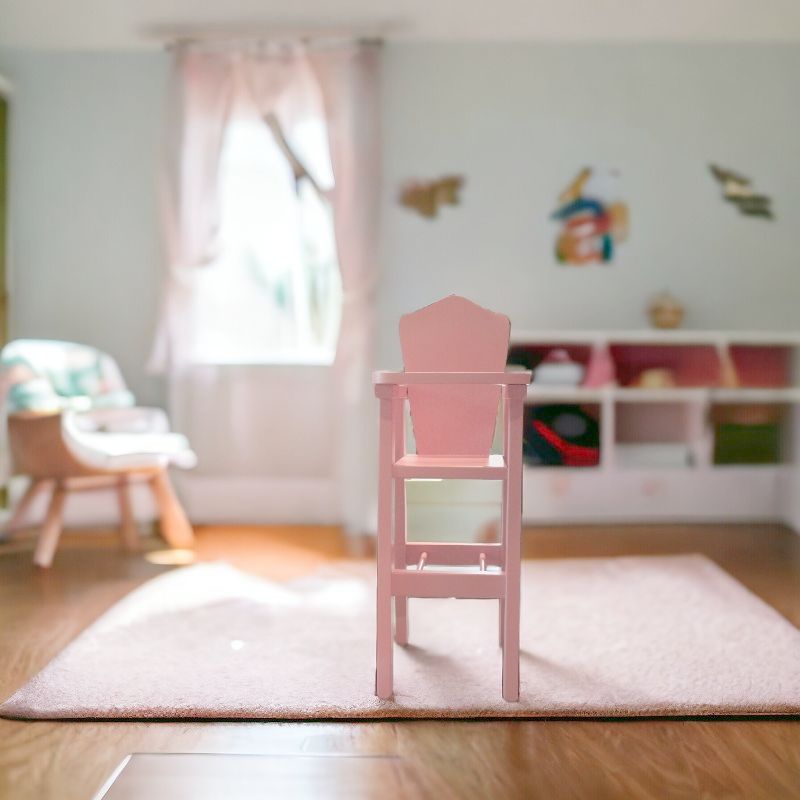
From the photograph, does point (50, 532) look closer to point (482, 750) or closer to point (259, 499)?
point (259, 499)

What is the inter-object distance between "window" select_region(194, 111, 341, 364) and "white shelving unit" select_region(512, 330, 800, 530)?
1029mm

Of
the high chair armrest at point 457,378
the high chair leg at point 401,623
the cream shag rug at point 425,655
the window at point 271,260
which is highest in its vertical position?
the window at point 271,260

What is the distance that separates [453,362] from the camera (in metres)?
2.01

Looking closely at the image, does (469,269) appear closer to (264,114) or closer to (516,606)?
(264,114)

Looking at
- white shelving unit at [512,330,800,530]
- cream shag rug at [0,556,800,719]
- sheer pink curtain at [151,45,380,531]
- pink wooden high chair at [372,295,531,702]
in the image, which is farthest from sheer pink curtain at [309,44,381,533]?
pink wooden high chair at [372,295,531,702]

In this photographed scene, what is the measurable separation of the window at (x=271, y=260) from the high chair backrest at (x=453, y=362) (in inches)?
81.7

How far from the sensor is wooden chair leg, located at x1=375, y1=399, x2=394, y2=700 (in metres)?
1.84

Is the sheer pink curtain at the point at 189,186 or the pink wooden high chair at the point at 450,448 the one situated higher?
the sheer pink curtain at the point at 189,186

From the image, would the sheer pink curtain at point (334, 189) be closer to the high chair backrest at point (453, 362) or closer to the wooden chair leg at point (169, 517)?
the wooden chair leg at point (169, 517)

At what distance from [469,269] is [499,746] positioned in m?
2.80

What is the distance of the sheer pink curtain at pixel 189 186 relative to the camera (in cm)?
388

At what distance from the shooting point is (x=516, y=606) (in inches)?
72.2

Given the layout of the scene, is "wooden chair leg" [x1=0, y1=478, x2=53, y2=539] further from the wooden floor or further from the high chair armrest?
the high chair armrest

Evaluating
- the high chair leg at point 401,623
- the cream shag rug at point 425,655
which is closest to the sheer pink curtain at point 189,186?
the cream shag rug at point 425,655
